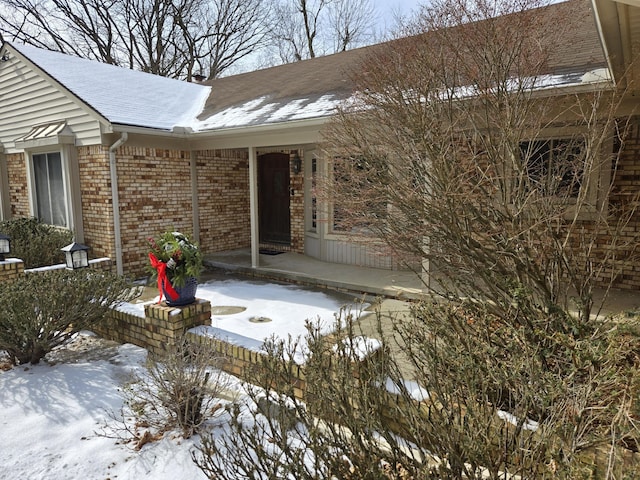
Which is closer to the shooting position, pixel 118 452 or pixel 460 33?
pixel 118 452

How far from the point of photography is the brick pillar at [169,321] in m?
4.40

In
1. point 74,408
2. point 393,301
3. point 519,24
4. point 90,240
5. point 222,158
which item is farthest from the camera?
point 222,158

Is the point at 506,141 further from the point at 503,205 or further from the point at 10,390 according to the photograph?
the point at 10,390

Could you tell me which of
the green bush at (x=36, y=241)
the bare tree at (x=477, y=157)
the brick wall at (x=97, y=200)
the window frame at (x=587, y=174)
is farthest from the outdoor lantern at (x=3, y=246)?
the window frame at (x=587, y=174)

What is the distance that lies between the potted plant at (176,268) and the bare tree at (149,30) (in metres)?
19.9

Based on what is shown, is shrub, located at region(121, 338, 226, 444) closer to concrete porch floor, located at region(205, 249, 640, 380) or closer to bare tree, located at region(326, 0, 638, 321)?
concrete porch floor, located at region(205, 249, 640, 380)

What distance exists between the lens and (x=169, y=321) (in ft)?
14.4

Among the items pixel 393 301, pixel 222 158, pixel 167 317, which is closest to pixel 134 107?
pixel 222 158

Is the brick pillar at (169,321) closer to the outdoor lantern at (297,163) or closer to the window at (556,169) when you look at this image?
the window at (556,169)

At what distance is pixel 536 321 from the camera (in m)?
3.06

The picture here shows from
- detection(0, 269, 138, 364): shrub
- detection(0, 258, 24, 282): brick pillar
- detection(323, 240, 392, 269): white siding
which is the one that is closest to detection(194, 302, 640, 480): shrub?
detection(0, 269, 138, 364): shrub

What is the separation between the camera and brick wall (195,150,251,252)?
930 cm

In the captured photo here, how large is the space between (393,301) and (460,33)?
11.3ft

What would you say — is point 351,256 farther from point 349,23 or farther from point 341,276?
point 349,23
